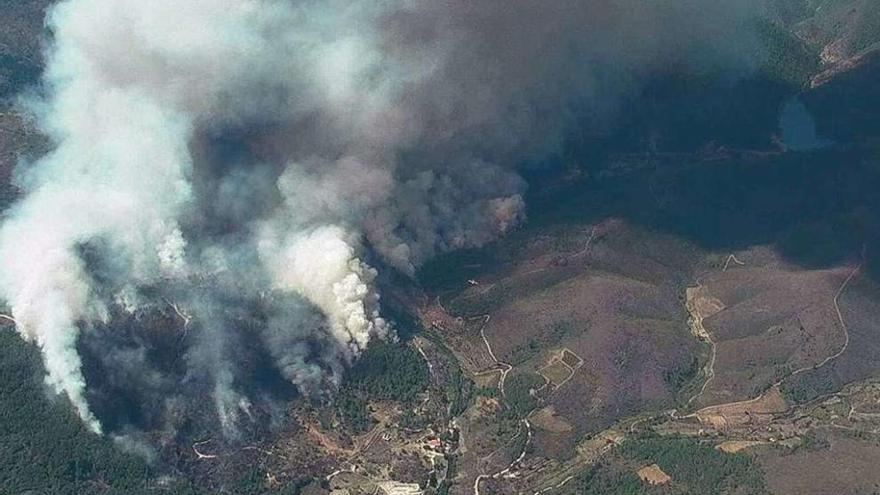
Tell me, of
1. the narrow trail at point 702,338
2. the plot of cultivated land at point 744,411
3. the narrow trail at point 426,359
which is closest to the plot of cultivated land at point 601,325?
the narrow trail at point 702,338

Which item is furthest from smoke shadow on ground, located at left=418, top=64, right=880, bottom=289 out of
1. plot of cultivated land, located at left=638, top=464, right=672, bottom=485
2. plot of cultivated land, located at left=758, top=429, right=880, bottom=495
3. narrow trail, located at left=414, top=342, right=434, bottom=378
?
plot of cultivated land, located at left=638, top=464, right=672, bottom=485

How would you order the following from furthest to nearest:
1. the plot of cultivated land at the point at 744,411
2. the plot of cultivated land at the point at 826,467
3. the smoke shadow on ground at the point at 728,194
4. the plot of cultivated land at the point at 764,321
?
the smoke shadow on ground at the point at 728,194 → the plot of cultivated land at the point at 764,321 → the plot of cultivated land at the point at 744,411 → the plot of cultivated land at the point at 826,467

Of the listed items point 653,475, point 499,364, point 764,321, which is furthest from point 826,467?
point 499,364

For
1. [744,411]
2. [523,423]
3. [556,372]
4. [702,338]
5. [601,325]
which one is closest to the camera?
[523,423]

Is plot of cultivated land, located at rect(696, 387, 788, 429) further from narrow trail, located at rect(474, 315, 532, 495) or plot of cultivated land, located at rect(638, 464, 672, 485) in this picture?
narrow trail, located at rect(474, 315, 532, 495)

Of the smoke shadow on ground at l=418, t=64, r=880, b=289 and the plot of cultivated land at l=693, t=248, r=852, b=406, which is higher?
the smoke shadow on ground at l=418, t=64, r=880, b=289

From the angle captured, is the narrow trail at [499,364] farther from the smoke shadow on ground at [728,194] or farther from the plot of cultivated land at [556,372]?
the smoke shadow on ground at [728,194]

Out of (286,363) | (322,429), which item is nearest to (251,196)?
(286,363)

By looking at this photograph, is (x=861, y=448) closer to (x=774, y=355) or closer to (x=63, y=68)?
(x=774, y=355)

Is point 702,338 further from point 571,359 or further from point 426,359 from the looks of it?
point 426,359
